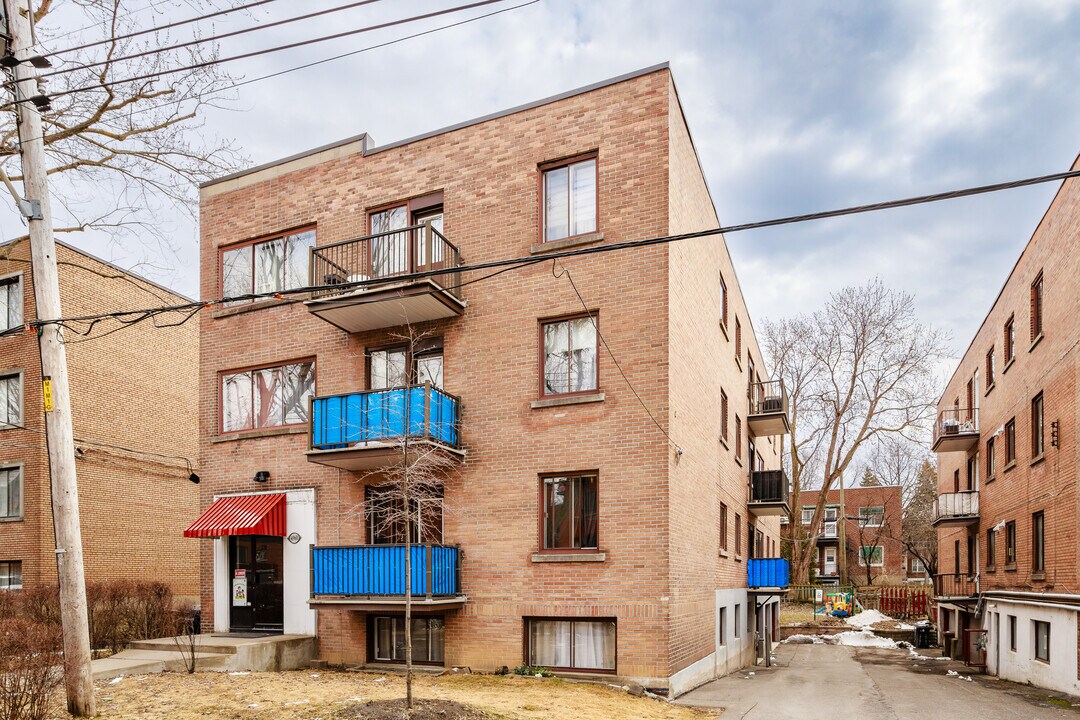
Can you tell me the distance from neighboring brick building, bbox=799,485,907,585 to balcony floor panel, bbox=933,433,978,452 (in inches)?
1332

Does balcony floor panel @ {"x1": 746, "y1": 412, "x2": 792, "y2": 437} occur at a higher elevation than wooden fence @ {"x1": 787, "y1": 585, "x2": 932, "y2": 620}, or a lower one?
higher

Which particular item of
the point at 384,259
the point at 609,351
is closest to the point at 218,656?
the point at 384,259

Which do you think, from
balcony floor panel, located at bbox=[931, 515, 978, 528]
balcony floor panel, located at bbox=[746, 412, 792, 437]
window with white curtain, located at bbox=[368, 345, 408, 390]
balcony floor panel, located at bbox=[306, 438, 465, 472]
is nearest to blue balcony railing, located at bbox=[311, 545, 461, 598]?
balcony floor panel, located at bbox=[306, 438, 465, 472]

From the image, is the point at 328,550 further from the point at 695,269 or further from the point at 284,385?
the point at 695,269

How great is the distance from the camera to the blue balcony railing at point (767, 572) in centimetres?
2409

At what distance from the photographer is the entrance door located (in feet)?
59.0

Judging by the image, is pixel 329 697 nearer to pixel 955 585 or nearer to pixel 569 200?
pixel 569 200

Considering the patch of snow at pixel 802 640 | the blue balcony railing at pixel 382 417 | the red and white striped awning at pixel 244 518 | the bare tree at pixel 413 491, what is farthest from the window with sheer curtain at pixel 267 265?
the patch of snow at pixel 802 640

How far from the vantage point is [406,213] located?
698 inches

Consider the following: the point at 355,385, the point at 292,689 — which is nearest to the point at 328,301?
the point at 355,385

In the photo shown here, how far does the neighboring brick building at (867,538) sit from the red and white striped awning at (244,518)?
53.8 meters

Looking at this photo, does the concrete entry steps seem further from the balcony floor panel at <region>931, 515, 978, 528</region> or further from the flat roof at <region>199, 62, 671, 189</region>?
the balcony floor panel at <region>931, 515, 978, 528</region>

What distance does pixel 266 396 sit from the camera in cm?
1886

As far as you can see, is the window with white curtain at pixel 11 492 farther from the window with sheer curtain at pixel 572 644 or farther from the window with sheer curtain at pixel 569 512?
the window with sheer curtain at pixel 569 512
